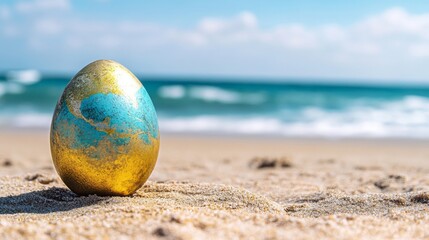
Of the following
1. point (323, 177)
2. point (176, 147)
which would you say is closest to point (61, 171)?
point (323, 177)

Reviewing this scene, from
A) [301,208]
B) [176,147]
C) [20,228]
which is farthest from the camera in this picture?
[176,147]

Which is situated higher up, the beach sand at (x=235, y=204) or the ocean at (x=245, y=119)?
the beach sand at (x=235, y=204)

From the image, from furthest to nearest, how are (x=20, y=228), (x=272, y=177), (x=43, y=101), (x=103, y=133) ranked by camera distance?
(x=43, y=101)
(x=272, y=177)
(x=103, y=133)
(x=20, y=228)

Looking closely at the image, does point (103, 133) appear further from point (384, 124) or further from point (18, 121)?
point (384, 124)

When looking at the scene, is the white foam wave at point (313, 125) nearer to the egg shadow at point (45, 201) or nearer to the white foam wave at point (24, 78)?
the egg shadow at point (45, 201)

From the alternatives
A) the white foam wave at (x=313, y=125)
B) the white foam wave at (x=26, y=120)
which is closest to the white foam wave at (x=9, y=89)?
the white foam wave at (x=26, y=120)
